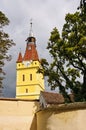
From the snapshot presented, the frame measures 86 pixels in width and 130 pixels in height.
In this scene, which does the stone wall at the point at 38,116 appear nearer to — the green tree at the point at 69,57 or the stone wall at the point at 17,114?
the stone wall at the point at 17,114

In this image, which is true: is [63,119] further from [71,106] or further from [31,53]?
[31,53]

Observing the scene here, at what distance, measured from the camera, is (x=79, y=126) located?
9875 mm

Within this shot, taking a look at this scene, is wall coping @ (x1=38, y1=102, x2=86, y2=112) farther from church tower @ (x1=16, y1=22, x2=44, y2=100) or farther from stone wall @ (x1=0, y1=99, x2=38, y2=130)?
church tower @ (x1=16, y1=22, x2=44, y2=100)

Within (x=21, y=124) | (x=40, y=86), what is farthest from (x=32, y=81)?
(x=21, y=124)

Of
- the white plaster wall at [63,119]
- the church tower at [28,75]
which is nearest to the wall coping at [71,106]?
the white plaster wall at [63,119]

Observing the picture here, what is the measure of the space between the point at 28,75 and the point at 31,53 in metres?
6.91

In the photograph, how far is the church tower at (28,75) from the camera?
72.4 m

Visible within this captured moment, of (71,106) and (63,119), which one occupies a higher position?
(71,106)

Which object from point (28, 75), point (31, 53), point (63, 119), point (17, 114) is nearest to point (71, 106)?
point (63, 119)

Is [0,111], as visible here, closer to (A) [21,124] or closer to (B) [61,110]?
(A) [21,124]

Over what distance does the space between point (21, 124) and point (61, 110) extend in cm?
288

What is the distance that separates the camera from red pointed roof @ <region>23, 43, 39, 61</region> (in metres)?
79.3

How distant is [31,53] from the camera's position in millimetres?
80500

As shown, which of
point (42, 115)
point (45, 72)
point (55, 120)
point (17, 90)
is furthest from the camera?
point (17, 90)
